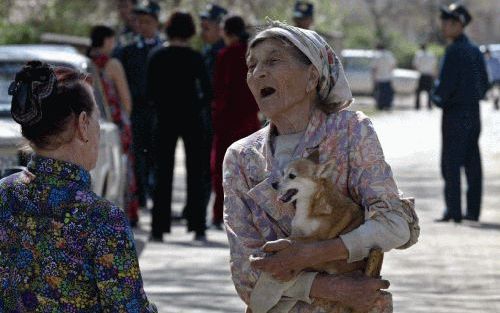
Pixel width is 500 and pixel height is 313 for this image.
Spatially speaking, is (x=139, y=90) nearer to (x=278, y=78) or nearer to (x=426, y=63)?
(x=278, y=78)

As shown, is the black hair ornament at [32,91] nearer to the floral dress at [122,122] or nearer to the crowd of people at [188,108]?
the crowd of people at [188,108]

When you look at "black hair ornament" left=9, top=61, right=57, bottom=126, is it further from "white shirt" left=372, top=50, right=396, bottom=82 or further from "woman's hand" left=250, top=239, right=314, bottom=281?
"white shirt" left=372, top=50, right=396, bottom=82

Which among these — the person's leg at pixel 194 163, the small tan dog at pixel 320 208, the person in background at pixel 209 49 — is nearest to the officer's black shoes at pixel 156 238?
the person's leg at pixel 194 163

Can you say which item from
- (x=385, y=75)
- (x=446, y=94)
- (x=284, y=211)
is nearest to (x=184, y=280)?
(x=446, y=94)

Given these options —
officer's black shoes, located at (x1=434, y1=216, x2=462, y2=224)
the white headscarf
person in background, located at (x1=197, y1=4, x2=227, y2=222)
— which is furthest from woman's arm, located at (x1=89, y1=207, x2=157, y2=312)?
officer's black shoes, located at (x1=434, y1=216, x2=462, y2=224)

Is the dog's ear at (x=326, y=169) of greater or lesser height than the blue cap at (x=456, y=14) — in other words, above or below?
above

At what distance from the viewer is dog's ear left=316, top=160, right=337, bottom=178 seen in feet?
13.6

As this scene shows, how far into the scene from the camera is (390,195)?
13.7 feet

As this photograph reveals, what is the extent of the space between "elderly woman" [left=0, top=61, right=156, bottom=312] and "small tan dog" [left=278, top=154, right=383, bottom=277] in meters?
0.56

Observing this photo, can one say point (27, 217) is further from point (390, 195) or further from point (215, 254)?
point (215, 254)

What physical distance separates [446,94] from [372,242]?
9.26 metres

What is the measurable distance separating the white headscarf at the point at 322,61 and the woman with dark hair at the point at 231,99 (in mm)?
7970

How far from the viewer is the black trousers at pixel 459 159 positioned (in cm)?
1329

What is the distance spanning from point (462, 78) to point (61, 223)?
986cm
